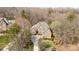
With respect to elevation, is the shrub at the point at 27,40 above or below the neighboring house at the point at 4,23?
below

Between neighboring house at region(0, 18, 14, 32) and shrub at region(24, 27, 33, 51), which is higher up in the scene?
neighboring house at region(0, 18, 14, 32)

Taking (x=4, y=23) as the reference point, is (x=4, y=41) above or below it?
below

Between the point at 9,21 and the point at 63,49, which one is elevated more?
the point at 9,21

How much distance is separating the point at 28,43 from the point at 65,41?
1.00ft

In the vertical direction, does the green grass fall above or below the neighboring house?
below

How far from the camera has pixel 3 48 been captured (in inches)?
41.8

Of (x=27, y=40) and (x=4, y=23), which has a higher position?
(x=4, y=23)

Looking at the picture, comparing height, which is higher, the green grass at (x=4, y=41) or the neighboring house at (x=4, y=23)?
the neighboring house at (x=4, y=23)

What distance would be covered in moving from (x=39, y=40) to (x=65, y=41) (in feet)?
0.70
